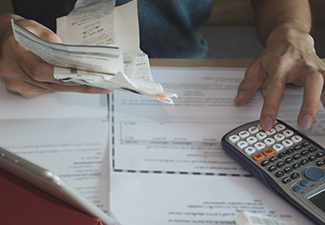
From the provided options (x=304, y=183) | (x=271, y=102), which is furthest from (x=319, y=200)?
(x=271, y=102)

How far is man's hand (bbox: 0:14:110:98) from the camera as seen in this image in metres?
0.33

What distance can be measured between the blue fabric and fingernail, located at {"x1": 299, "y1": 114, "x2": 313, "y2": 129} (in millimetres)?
358

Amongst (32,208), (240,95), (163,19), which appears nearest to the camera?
(32,208)

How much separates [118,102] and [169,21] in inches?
11.8

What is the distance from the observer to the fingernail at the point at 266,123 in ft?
1.18

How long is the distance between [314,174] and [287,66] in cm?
19

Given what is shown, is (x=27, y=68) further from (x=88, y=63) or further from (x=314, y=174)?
(x=314, y=174)

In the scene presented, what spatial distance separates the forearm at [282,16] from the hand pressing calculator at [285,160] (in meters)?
0.23

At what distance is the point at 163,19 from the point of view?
607 mm

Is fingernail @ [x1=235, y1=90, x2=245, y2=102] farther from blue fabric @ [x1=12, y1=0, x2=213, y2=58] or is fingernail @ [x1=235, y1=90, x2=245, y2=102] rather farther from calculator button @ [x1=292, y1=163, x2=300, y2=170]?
blue fabric @ [x1=12, y1=0, x2=213, y2=58]

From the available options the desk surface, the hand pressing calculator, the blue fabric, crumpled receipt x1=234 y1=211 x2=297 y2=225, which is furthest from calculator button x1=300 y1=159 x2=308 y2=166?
the blue fabric

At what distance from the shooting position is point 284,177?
30 centimetres

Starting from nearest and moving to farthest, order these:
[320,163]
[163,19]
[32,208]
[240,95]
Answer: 1. [32,208]
2. [320,163]
3. [240,95]
4. [163,19]

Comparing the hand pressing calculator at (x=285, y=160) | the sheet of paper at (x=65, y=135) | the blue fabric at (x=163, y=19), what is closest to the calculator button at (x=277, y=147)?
the hand pressing calculator at (x=285, y=160)
